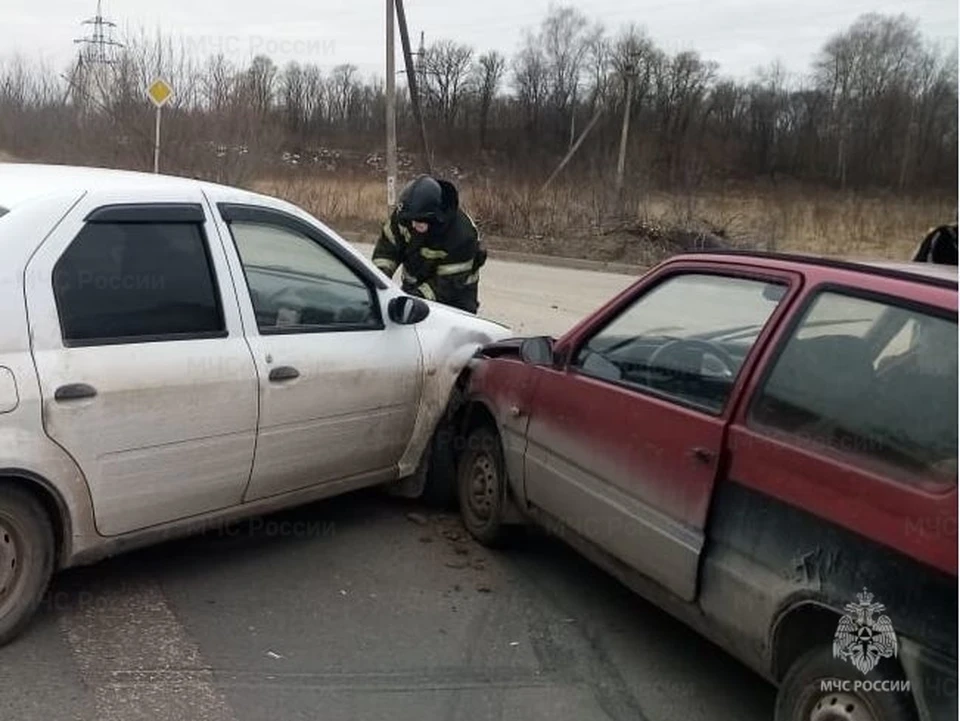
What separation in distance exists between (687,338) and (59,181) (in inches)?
95.8

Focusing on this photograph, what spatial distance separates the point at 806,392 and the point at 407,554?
214 cm

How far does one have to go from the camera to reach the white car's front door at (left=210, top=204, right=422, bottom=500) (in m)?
3.88

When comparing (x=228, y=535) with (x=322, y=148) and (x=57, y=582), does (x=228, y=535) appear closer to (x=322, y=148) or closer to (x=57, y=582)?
(x=57, y=582)

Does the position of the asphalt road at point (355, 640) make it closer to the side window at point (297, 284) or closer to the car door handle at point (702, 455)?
the car door handle at point (702, 455)

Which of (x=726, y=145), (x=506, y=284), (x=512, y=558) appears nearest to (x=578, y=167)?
(x=506, y=284)

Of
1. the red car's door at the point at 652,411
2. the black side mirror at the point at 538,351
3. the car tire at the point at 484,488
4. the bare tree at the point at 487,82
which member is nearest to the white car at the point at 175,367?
the car tire at the point at 484,488

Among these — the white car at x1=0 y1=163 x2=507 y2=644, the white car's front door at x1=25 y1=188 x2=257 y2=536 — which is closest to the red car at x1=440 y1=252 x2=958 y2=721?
the white car at x1=0 y1=163 x2=507 y2=644

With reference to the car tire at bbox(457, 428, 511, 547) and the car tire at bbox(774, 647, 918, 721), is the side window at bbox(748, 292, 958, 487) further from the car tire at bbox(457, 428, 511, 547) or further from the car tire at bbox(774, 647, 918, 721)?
the car tire at bbox(457, 428, 511, 547)

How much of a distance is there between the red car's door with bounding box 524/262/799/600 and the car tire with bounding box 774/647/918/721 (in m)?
0.47

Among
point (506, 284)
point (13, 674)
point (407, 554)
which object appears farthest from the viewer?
point (506, 284)

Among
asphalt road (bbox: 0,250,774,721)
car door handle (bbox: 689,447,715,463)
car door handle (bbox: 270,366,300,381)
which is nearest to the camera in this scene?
car door handle (bbox: 689,447,715,463)

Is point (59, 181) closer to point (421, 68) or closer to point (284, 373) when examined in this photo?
point (284, 373)

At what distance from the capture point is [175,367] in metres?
3.49

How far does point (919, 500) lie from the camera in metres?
2.36
